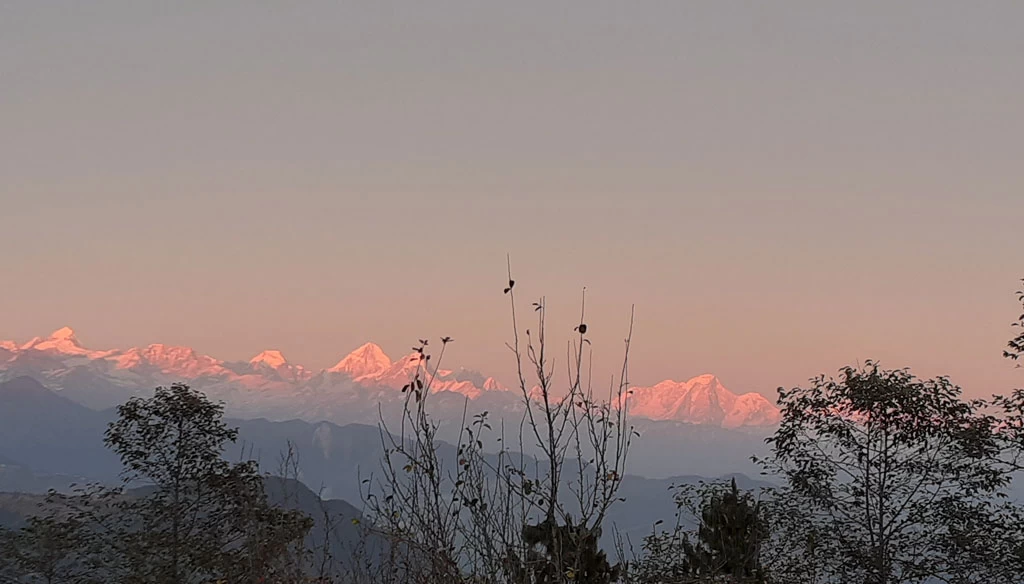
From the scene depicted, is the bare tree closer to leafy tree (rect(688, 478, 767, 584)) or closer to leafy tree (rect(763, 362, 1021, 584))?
leafy tree (rect(688, 478, 767, 584))

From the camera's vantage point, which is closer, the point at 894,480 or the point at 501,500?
the point at 501,500

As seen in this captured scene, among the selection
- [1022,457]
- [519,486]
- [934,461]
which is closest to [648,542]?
[934,461]

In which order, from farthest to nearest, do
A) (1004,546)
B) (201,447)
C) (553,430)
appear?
(201,447) → (1004,546) → (553,430)

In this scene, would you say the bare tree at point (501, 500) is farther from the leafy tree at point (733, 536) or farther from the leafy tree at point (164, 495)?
the leafy tree at point (164, 495)

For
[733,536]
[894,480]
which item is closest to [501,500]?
[733,536]

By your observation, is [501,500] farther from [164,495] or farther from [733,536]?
[164,495]

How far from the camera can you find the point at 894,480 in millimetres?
27219

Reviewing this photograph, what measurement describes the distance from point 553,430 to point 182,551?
68.4 ft

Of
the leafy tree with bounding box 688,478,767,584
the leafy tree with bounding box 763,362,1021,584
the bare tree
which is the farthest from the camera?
the leafy tree with bounding box 763,362,1021,584

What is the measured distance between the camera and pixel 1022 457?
25.4 meters

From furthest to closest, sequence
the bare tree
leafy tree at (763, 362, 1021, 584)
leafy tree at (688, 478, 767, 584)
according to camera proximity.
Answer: leafy tree at (763, 362, 1021, 584), leafy tree at (688, 478, 767, 584), the bare tree

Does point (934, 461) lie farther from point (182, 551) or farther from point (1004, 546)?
point (182, 551)

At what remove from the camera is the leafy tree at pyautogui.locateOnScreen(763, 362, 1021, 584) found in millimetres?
26141

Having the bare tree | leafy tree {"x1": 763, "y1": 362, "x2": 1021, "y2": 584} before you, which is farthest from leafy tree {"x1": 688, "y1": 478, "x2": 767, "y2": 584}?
leafy tree {"x1": 763, "y1": 362, "x2": 1021, "y2": 584}
